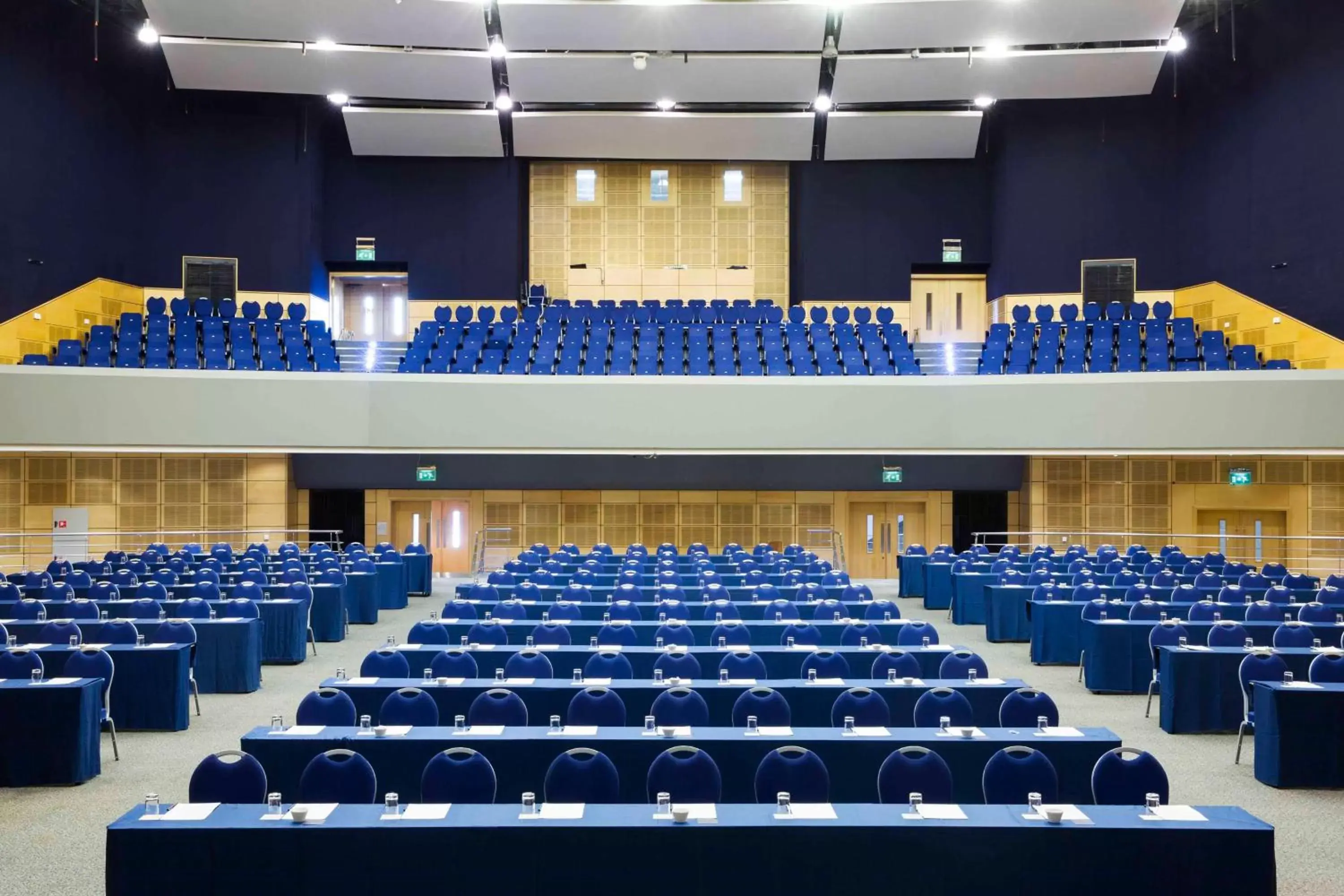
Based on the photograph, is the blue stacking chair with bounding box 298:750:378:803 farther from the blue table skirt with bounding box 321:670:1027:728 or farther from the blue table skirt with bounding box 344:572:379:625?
the blue table skirt with bounding box 344:572:379:625

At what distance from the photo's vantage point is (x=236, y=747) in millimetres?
9164

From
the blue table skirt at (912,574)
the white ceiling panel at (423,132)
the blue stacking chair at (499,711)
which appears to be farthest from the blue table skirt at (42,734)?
the white ceiling panel at (423,132)

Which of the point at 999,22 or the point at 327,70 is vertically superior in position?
the point at 999,22

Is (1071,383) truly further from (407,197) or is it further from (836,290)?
(407,197)

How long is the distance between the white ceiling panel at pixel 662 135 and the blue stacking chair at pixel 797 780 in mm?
20067

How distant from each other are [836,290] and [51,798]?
814 inches

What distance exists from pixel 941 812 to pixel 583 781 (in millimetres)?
1924

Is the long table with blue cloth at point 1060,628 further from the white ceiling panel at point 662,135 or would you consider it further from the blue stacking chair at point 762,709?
the white ceiling panel at point 662,135

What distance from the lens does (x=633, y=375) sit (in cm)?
1958

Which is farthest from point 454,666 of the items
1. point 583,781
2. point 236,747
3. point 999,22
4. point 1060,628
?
point 999,22

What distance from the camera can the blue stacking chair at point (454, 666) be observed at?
8.92 metres

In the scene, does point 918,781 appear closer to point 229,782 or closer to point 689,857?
point 689,857

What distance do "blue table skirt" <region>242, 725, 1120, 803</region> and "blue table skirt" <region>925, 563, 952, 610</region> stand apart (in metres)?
11.5

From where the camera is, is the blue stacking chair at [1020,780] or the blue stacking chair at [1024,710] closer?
the blue stacking chair at [1020,780]
